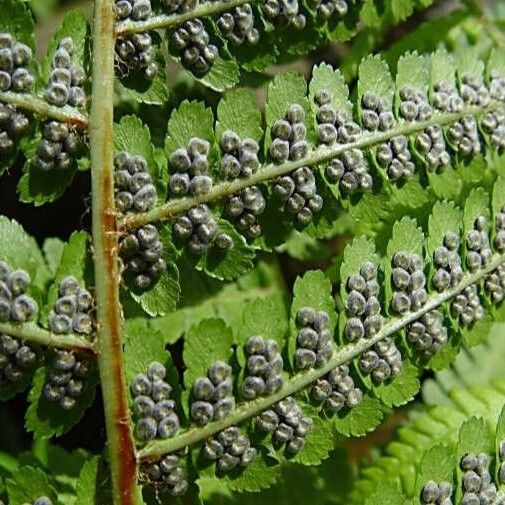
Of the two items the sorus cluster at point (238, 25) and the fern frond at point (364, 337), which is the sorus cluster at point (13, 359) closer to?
the fern frond at point (364, 337)

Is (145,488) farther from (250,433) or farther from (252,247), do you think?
(252,247)

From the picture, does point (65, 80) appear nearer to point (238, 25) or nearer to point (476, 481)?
point (238, 25)

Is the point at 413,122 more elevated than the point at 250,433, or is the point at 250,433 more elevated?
the point at 413,122

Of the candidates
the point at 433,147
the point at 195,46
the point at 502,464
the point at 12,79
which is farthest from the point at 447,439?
the point at 12,79

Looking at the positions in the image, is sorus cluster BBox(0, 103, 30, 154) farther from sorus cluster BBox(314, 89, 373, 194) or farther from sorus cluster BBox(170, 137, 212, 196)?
sorus cluster BBox(314, 89, 373, 194)

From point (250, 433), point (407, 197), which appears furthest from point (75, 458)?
point (407, 197)

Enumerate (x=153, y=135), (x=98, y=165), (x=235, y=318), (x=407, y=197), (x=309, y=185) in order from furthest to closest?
(x=235, y=318)
(x=153, y=135)
(x=407, y=197)
(x=309, y=185)
(x=98, y=165)
